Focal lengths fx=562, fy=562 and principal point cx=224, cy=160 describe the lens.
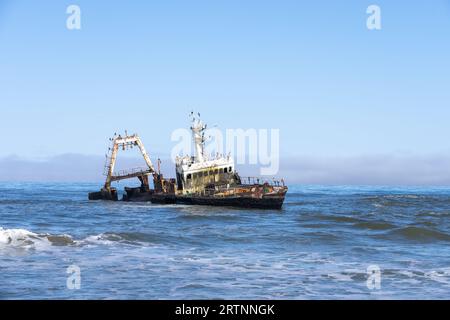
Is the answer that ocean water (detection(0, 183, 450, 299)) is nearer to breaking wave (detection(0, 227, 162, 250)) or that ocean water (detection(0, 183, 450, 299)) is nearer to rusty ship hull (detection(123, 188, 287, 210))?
breaking wave (detection(0, 227, 162, 250))

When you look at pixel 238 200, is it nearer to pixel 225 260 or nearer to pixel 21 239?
pixel 21 239

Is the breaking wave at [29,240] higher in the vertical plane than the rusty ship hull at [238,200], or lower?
lower

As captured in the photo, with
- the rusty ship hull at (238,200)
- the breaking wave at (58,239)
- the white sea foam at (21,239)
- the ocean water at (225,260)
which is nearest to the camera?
the ocean water at (225,260)

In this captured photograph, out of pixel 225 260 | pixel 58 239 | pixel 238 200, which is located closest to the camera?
pixel 225 260

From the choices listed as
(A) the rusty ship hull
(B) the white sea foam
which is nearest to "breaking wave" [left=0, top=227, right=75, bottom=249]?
(B) the white sea foam

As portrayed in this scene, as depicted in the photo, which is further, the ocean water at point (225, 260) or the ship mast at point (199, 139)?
the ship mast at point (199, 139)

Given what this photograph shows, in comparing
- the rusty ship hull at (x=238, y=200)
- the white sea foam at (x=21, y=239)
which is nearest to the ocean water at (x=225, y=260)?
the white sea foam at (x=21, y=239)

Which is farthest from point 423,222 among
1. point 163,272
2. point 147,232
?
point 163,272

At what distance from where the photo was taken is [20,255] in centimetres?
2056

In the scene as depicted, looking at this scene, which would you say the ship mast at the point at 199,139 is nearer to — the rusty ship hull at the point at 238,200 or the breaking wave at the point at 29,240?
the rusty ship hull at the point at 238,200

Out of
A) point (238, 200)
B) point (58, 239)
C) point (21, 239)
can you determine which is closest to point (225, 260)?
point (58, 239)

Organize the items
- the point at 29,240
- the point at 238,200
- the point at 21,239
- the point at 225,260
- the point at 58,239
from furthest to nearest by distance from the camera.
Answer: the point at 238,200 < the point at 58,239 < the point at 21,239 < the point at 29,240 < the point at 225,260
